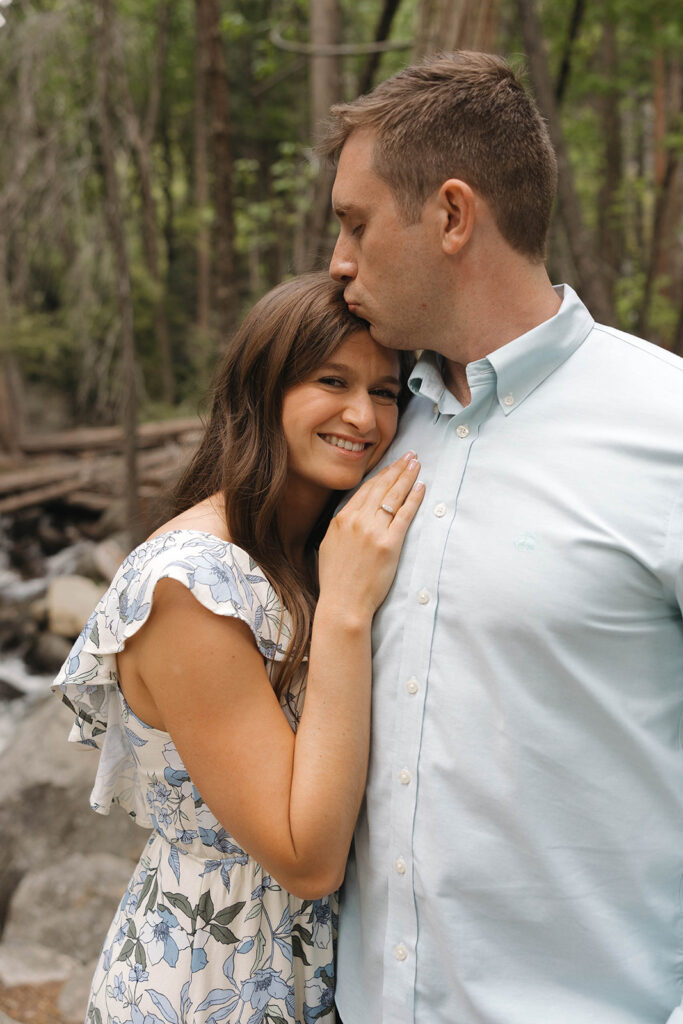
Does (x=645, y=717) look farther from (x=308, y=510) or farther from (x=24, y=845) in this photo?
(x=24, y=845)

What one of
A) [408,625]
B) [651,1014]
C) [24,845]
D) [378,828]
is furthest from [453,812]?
[24,845]

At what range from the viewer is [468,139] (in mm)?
1667

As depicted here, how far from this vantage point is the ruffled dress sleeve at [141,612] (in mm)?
1644

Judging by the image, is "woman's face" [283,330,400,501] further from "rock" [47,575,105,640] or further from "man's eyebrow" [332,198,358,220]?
"rock" [47,575,105,640]

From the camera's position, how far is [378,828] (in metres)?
1.67

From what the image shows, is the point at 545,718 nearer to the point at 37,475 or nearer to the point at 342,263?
the point at 342,263

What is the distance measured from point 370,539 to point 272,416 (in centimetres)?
41

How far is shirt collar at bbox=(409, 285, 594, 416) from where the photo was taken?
166 centimetres

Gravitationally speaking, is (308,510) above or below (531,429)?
below

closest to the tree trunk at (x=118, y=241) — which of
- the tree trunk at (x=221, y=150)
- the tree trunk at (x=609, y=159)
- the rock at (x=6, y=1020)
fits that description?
the tree trunk at (x=221, y=150)

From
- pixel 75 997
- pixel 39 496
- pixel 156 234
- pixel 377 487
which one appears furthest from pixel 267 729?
pixel 156 234

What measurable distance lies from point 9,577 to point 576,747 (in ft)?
28.0

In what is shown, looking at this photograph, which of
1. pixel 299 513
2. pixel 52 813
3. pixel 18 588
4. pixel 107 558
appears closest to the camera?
pixel 299 513

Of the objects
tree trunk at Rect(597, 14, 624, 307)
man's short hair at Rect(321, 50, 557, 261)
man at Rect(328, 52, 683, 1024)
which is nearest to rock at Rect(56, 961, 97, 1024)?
man at Rect(328, 52, 683, 1024)
